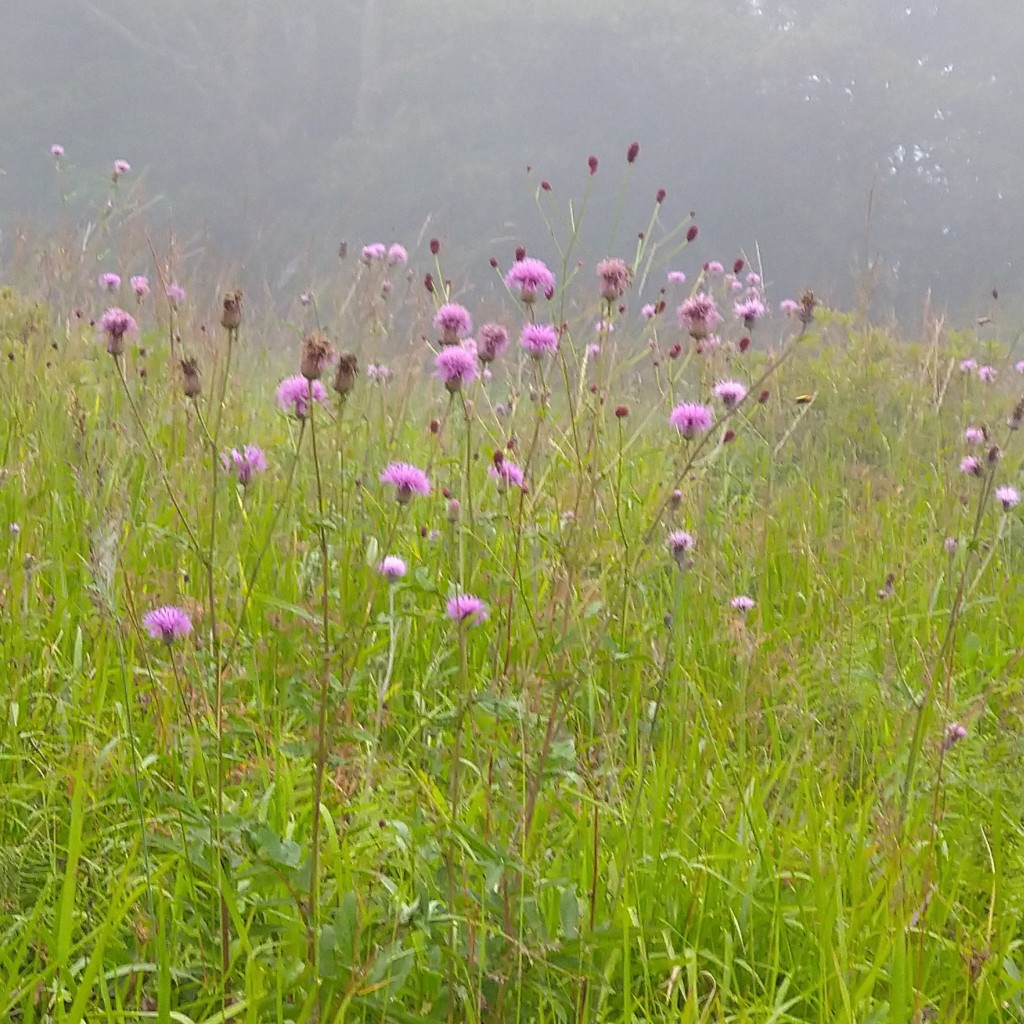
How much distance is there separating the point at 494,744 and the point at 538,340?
21.5 inches

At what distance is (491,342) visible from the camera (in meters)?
1.41

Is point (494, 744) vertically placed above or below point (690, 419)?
below

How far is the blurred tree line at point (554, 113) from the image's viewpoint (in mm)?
28344

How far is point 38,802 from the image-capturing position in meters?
1.34

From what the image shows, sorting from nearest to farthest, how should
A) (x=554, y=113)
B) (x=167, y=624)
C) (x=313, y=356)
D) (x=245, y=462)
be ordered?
(x=313, y=356)
(x=167, y=624)
(x=245, y=462)
(x=554, y=113)

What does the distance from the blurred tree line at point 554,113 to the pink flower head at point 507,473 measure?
26605 mm

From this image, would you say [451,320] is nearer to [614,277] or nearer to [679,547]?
[614,277]

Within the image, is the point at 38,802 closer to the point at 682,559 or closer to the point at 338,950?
the point at 338,950

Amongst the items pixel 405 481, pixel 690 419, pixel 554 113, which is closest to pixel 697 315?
pixel 690 419

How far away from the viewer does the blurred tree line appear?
28.3m

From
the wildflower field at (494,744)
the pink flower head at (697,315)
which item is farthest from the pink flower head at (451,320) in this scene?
the pink flower head at (697,315)

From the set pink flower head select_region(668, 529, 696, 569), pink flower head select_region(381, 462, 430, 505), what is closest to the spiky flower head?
pink flower head select_region(381, 462, 430, 505)

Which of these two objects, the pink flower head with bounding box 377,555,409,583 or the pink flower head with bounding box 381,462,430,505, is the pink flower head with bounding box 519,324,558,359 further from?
the pink flower head with bounding box 377,555,409,583

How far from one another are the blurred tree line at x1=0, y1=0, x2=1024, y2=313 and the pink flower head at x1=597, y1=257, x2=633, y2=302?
26.8m
